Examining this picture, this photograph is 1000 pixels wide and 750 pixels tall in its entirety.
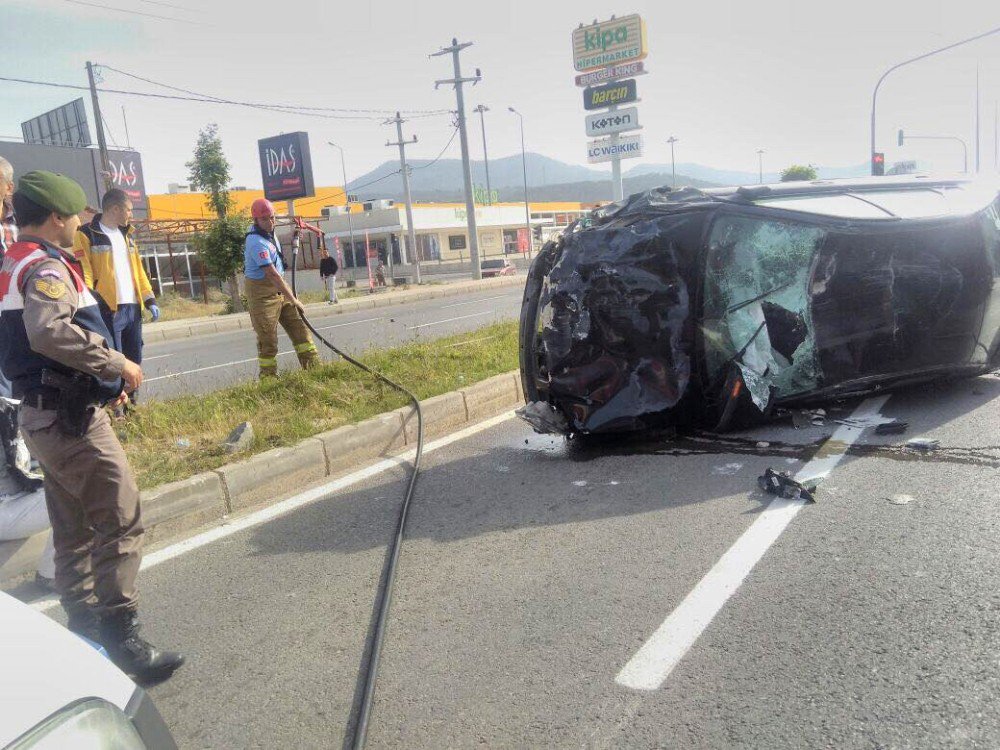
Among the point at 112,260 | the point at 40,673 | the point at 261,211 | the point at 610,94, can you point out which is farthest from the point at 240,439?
the point at 610,94

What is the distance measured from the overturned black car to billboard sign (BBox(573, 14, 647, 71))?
1772cm

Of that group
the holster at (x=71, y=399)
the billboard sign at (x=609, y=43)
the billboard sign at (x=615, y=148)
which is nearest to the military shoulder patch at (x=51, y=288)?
the holster at (x=71, y=399)

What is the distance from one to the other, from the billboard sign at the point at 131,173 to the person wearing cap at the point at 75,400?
36519mm

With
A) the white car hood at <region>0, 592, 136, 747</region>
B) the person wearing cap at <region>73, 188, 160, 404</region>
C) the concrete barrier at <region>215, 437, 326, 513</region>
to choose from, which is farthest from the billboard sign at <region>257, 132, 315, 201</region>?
the white car hood at <region>0, 592, 136, 747</region>

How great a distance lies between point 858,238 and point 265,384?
5.03 meters

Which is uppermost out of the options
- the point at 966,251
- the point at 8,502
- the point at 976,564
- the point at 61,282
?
the point at 61,282

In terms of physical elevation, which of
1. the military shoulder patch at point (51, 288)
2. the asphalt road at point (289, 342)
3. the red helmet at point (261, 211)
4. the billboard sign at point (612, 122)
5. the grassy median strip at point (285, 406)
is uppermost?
the billboard sign at point (612, 122)

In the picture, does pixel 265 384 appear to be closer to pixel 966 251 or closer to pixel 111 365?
pixel 111 365

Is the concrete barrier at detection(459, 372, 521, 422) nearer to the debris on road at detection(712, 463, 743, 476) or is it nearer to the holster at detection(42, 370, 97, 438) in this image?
the debris on road at detection(712, 463, 743, 476)

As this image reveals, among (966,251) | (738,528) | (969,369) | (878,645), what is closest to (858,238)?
(966,251)

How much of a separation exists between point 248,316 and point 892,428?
18.2 meters

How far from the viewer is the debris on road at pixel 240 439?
5.11 m

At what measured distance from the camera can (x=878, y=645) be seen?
265 cm

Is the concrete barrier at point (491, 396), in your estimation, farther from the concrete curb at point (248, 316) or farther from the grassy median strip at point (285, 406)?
the concrete curb at point (248, 316)
